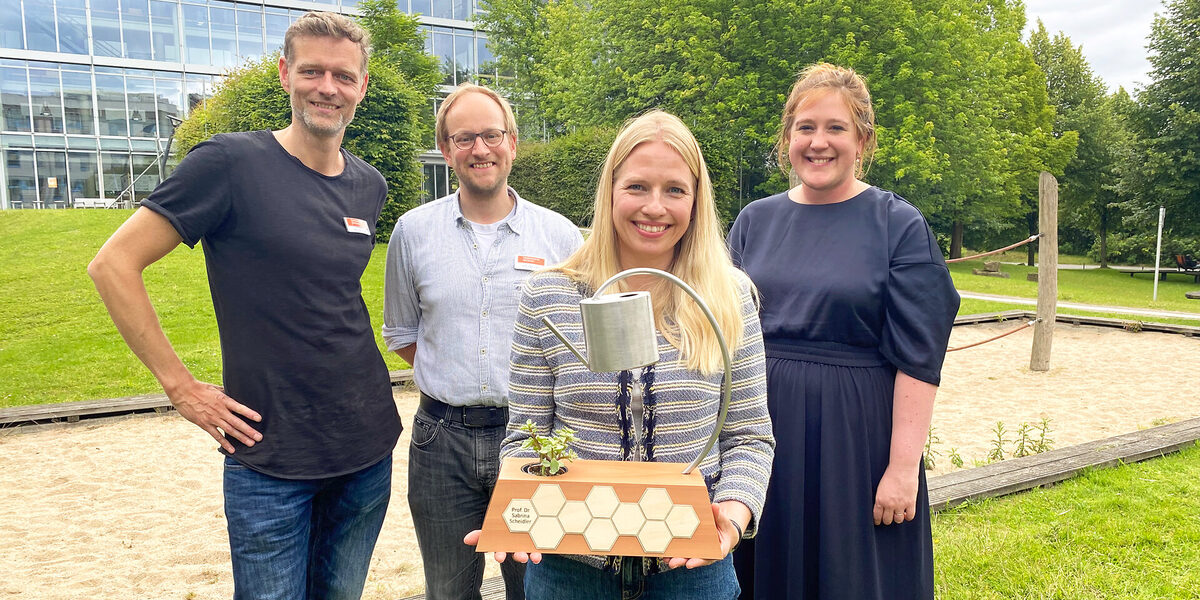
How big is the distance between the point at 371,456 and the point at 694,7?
65.4ft

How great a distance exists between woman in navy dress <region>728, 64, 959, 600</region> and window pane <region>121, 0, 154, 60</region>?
31.8 meters

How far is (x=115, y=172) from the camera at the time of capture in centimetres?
2730

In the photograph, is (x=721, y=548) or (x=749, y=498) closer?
(x=721, y=548)

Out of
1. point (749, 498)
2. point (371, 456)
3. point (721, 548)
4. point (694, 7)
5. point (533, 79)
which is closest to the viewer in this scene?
point (721, 548)

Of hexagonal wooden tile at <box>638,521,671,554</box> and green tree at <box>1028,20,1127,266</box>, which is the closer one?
hexagonal wooden tile at <box>638,521,671,554</box>

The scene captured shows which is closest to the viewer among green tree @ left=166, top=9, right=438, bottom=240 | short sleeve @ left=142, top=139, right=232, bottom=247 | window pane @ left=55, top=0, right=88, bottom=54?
short sleeve @ left=142, top=139, right=232, bottom=247

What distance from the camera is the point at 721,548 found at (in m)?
1.39

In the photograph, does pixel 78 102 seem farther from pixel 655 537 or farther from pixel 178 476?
pixel 655 537

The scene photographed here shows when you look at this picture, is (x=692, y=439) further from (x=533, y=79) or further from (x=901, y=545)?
(x=533, y=79)

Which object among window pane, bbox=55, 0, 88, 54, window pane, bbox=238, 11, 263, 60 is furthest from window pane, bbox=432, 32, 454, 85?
window pane, bbox=55, 0, 88, 54

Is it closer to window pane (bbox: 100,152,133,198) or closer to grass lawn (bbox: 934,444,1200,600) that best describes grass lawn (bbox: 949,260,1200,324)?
grass lawn (bbox: 934,444,1200,600)

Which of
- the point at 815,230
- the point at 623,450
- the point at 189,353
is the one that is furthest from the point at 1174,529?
the point at 189,353

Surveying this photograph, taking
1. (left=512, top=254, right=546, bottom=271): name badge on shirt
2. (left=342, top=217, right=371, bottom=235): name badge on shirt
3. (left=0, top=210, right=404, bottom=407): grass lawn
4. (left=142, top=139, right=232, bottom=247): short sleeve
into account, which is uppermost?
(left=142, top=139, right=232, bottom=247): short sleeve

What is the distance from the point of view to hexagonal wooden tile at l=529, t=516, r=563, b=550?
1.37 m
